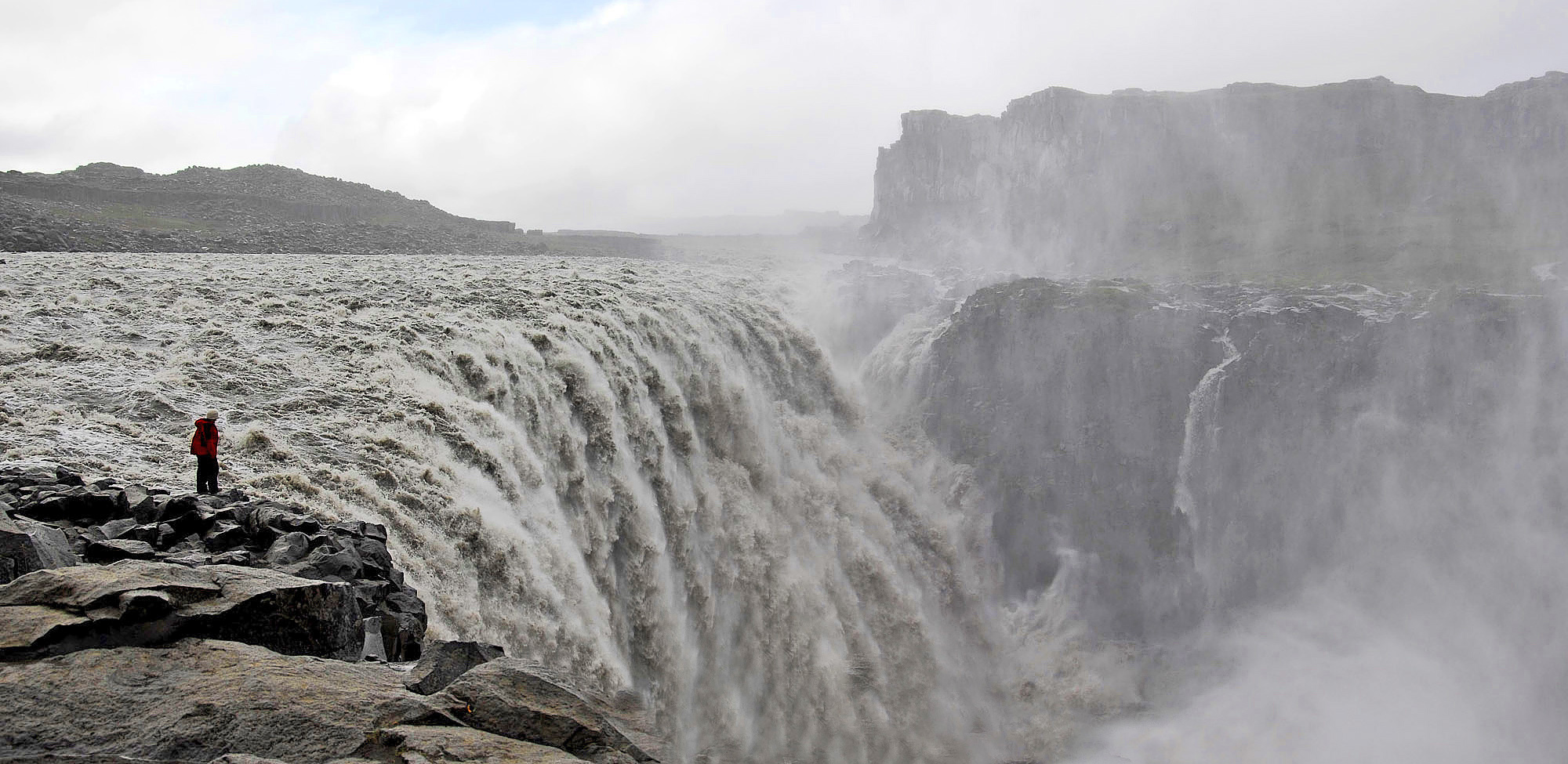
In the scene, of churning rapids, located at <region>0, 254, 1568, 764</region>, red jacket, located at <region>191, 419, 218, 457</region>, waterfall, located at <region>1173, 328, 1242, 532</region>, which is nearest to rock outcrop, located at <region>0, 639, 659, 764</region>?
red jacket, located at <region>191, 419, 218, 457</region>

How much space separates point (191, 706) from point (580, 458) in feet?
49.4

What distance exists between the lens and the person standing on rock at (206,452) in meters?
11.6

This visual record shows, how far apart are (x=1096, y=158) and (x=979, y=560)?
58.7 m

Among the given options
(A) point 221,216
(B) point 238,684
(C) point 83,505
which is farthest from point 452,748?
(A) point 221,216

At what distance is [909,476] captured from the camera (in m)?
39.0

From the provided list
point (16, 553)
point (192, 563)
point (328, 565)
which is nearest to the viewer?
point (16, 553)

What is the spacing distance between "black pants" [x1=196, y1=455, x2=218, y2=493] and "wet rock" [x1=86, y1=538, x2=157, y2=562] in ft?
9.53

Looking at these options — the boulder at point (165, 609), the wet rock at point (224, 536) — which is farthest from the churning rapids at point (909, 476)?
the boulder at point (165, 609)

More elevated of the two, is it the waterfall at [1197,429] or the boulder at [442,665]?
the boulder at [442,665]

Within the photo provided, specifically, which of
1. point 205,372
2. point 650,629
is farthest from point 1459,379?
point 205,372

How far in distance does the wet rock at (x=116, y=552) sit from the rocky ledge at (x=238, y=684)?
0.58 meters

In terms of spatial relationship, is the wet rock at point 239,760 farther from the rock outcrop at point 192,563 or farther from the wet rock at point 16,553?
the wet rock at point 16,553

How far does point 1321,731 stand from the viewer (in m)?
32.4

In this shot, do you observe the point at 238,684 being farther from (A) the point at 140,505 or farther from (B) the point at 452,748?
(A) the point at 140,505
